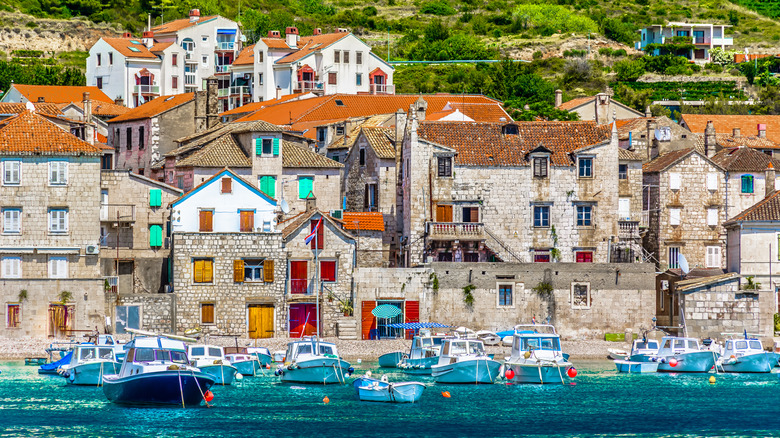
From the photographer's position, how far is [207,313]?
3036 inches

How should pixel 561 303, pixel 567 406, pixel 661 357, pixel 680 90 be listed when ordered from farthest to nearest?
pixel 680 90 → pixel 561 303 → pixel 661 357 → pixel 567 406

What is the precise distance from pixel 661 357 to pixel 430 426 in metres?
23.7

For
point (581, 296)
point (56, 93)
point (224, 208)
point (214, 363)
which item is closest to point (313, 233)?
point (224, 208)

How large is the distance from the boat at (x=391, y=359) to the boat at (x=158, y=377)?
673 inches

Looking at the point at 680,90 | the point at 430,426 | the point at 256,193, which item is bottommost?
the point at 430,426

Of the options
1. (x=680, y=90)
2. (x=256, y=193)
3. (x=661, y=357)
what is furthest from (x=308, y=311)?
(x=680, y=90)

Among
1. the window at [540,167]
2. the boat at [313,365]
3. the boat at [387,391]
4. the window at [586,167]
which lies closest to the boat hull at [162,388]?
the boat at [387,391]

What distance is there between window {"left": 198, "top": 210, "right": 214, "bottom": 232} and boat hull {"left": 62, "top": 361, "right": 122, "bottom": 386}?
49.6 feet

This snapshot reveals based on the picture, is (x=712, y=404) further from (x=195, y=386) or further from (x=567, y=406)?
(x=195, y=386)

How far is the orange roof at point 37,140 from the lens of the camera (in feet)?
251

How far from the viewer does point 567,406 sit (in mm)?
59344

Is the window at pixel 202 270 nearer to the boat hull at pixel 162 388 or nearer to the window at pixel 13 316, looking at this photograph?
the window at pixel 13 316

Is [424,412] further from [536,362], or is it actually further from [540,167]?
[540,167]

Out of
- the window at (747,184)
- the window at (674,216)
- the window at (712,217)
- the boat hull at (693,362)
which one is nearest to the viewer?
the boat hull at (693,362)
